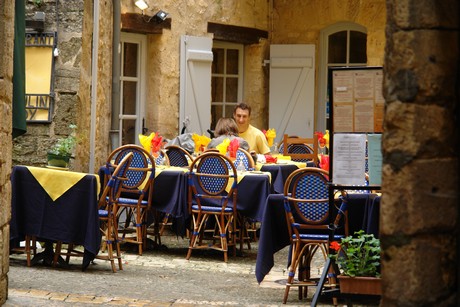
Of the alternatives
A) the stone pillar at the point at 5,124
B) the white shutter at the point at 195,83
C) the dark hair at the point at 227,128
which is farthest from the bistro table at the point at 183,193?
the white shutter at the point at 195,83

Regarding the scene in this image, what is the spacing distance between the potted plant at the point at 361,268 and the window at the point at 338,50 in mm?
10929

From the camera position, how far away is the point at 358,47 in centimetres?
1702

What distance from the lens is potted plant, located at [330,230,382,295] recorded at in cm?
587

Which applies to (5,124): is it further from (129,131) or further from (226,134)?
(129,131)

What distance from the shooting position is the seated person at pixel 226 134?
36.3 feet

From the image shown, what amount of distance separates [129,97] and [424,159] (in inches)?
433

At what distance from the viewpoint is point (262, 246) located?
7605mm

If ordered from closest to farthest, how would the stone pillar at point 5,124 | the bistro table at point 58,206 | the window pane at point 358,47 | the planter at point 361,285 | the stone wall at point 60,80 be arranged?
the planter at point 361,285, the stone pillar at point 5,124, the bistro table at point 58,206, the stone wall at point 60,80, the window pane at point 358,47

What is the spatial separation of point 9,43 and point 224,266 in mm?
3624

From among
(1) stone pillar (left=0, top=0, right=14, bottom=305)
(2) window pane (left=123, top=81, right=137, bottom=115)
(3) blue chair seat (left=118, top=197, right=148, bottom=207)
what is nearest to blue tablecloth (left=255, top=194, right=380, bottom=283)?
(1) stone pillar (left=0, top=0, right=14, bottom=305)

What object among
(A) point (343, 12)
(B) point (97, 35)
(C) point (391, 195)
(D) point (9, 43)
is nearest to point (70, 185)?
(D) point (9, 43)

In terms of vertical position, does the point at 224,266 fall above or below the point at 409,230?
below

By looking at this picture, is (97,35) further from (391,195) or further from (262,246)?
(391,195)

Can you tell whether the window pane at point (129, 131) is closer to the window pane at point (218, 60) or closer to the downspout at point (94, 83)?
the window pane at point (218, 60)
